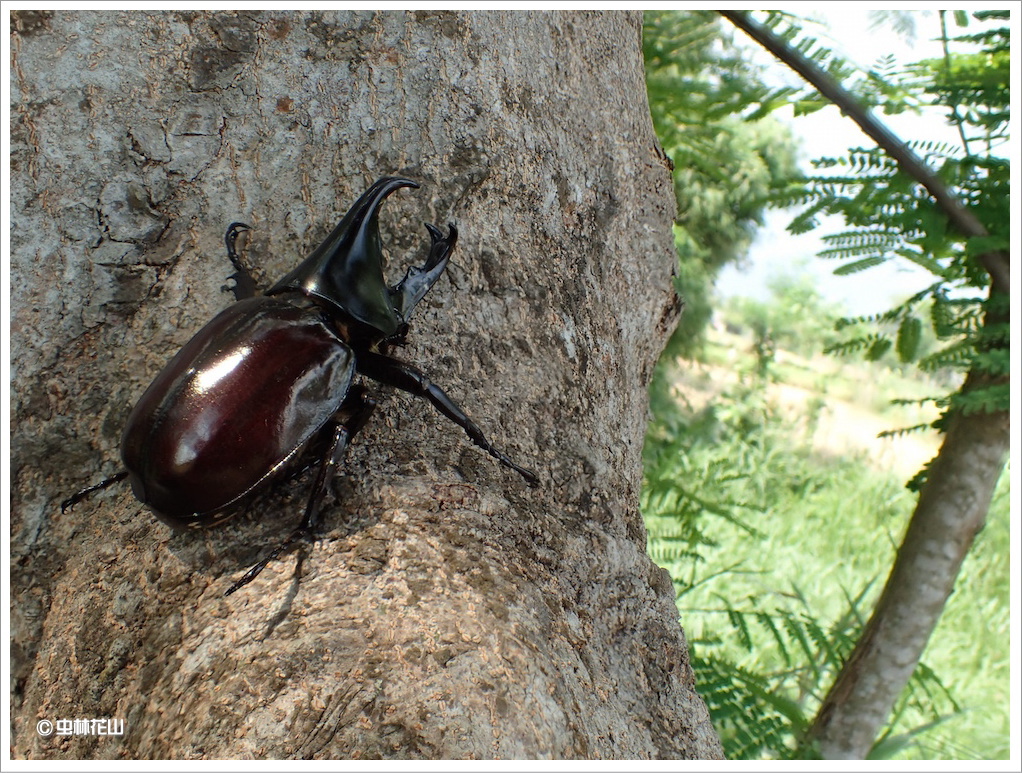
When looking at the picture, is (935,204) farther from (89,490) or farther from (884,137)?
(89,490)

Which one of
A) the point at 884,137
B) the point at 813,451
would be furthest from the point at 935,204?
the point at 813,451

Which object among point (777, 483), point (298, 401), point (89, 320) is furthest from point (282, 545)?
point (777, 483)

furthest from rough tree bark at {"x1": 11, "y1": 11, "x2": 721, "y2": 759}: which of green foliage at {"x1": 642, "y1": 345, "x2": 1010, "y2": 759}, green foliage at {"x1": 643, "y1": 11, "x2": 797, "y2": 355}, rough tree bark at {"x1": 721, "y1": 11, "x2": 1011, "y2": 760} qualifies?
green foliage at {"x1": 642, "y1": 345, "x2": 1010, "y2": 759}

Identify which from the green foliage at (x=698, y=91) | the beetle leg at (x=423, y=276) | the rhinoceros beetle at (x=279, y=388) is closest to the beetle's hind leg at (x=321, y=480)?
the rhinoceros beetle at (x=279, y=388)

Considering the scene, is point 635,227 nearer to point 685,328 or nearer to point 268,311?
point 268,311

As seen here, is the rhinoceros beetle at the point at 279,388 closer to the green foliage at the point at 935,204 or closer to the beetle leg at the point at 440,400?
the beetle leg at the point at 440,400

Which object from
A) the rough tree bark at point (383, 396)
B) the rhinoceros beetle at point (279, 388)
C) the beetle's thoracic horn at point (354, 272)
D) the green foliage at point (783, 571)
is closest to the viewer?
the rough tree bark at point (383, 396)

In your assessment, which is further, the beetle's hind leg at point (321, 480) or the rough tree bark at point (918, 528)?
the rough tree bark at point (918, 528)
